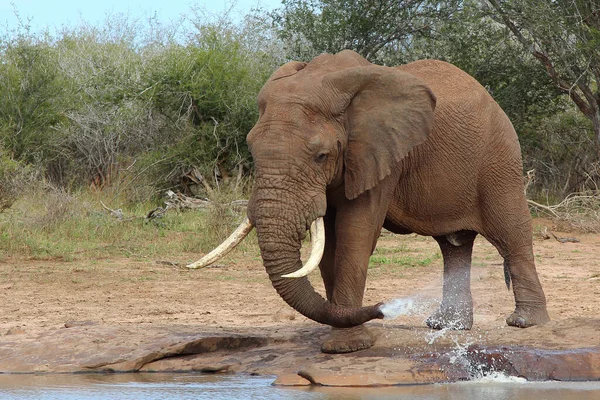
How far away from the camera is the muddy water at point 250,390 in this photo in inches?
196

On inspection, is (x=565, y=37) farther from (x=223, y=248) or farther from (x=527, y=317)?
(x=223, y=248)

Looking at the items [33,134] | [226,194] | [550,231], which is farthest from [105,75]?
[550,231]

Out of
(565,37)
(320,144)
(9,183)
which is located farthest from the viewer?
(565,37)

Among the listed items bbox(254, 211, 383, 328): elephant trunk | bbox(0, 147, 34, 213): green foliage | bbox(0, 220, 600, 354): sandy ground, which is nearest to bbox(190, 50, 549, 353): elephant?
bbox(254, 211, 383, 328): elephant trunk

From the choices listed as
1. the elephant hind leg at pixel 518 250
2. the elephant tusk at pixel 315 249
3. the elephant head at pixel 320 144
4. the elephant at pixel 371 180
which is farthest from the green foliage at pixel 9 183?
the elephant tusk at pixel 315 249

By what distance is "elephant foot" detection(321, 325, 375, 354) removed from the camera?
5.61 meters

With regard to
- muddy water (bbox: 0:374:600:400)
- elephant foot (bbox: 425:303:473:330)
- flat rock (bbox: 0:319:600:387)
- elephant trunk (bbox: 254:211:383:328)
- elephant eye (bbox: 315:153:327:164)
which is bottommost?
muddy water (bbox: 0:374:600:400)

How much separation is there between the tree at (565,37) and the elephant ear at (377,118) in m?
8.25

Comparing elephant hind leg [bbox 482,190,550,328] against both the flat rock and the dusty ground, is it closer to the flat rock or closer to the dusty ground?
the dusty ground

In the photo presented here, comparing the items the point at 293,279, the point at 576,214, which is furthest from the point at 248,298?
the point at 576,214

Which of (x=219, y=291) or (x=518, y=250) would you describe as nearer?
(x=518, y=250)

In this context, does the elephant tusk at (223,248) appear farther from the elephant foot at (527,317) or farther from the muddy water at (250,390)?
the elephant foot at (527,317)

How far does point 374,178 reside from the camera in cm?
559

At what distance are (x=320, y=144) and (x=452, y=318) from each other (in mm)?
1961
